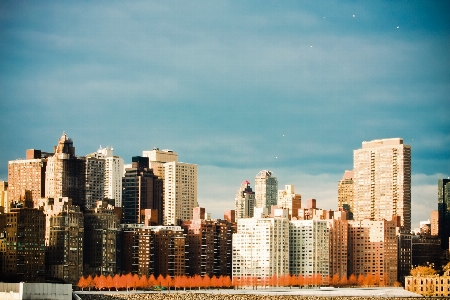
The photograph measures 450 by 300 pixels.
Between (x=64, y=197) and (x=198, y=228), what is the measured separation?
861 cm

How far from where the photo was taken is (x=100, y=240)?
2383 inches

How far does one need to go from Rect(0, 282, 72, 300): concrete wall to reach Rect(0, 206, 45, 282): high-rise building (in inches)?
619

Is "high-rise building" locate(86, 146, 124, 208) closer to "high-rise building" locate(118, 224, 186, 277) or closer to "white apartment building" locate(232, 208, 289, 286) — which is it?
"high-rise building" locate(118, 224, 186, 277)

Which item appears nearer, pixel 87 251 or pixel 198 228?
pixel 87 251

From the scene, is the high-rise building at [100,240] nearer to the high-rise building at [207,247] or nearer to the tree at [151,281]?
the tree at [151,281]

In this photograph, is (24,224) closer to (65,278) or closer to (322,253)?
(65,278)

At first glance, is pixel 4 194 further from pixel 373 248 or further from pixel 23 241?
pixel 373 248

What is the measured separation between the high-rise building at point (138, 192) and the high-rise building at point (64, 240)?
12.5 meters

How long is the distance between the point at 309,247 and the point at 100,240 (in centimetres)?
1256

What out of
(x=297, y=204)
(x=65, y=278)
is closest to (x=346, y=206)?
(x=297, y=204)

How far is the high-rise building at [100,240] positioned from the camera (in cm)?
5956

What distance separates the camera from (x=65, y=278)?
5559cm

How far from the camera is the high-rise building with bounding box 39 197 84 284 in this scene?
56594 millimetres

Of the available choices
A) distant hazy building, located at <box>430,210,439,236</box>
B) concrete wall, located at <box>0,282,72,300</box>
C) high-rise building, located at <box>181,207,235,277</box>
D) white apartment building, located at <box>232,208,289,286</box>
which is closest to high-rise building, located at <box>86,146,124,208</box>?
high-rise building, located at <box>181,207,235,277</box>
